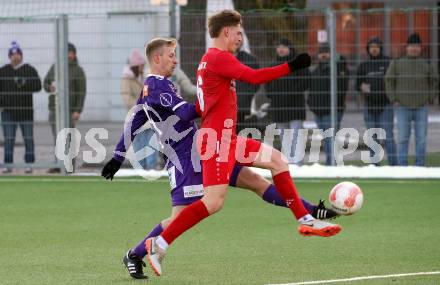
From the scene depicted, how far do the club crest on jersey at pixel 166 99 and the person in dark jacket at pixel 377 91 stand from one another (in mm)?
9082

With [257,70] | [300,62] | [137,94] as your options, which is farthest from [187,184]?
[137,94]

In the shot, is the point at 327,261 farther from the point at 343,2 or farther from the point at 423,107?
the point at 343,2

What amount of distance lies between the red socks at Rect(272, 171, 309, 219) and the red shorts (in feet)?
0.89

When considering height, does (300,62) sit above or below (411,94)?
above

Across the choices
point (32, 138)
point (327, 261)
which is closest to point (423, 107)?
point (32, 138)

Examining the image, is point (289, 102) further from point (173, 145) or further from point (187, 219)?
point (187, 219)

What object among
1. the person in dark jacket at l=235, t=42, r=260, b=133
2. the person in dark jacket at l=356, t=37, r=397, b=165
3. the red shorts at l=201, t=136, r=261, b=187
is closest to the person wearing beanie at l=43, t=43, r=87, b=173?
the person in dark jacket at l=235, t=42, r=260, b=133

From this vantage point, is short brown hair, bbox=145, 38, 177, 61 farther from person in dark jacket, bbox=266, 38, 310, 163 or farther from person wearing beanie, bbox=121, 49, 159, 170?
person in dark jacket, bbox=266, 38, 310, 163

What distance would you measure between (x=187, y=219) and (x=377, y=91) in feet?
31.6

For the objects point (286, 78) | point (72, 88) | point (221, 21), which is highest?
point (221, 21)

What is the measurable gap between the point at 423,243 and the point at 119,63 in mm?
9183

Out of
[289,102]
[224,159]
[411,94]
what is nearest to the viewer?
[224,159]

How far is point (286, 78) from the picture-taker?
18.0m

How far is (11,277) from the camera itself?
9.07 m
